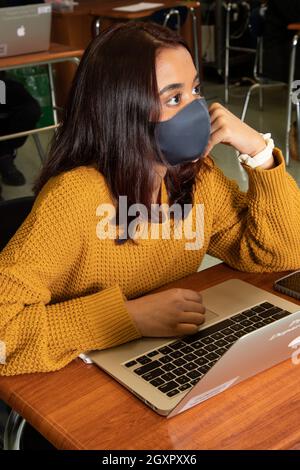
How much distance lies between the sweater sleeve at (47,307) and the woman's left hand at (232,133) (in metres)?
0.30

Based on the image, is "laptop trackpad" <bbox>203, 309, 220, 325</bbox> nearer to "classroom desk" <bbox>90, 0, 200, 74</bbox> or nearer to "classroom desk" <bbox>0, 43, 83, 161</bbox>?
"classroom desk" <bbox>0, 43, 83, 161</bbox>

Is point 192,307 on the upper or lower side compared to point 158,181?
lower

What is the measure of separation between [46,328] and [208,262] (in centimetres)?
173

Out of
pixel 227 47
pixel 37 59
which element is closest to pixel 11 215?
pixel 37 59

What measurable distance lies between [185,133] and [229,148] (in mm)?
3179

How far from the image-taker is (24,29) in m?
3.18

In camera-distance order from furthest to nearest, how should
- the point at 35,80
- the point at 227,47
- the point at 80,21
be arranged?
the point at 227,47 < the point at 80,21 < the point at 35,80

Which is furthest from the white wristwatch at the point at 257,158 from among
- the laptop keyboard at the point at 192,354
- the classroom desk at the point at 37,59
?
the classroom desk at the point at 37,59

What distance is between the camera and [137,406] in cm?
89

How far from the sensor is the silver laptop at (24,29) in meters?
3.12

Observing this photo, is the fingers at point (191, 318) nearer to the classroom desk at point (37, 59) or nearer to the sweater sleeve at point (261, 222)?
the sweater sleeve at point (261, 222)

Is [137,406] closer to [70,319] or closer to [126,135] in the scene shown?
[70,319]

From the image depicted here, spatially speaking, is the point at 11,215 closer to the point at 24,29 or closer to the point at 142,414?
the point at 142,414

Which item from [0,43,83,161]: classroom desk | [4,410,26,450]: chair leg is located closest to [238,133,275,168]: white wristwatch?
[4,410,26,450]: chair leg
